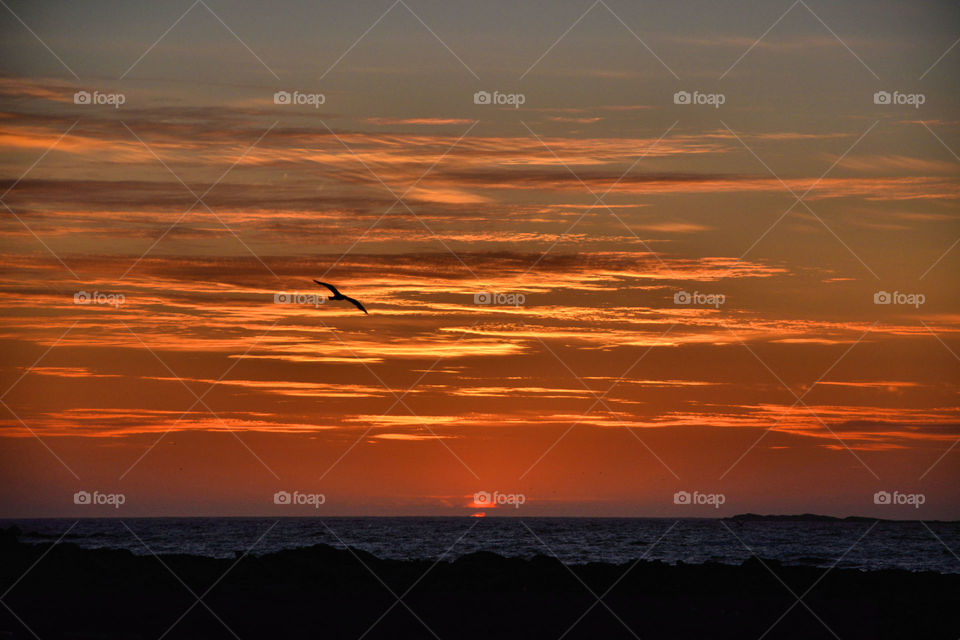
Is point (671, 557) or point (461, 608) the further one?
point (671, 557)

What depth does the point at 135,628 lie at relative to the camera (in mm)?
→ 24203

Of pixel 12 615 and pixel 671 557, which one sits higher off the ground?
pixel 671 557

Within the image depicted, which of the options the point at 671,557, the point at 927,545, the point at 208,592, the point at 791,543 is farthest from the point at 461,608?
the point at 927,545

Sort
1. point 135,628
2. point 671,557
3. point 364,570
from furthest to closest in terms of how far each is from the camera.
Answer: point 671,557
point 364,570
point 135,628

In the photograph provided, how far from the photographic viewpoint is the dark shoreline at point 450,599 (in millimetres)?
24891

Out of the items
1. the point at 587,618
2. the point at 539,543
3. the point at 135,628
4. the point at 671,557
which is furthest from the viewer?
the point at 539,543

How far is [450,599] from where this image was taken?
29.1 meters

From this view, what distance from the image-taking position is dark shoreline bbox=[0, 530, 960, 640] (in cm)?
2489

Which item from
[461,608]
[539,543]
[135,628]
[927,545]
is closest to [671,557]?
[539,543]

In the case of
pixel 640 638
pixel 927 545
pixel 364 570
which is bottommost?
pixel 640 638

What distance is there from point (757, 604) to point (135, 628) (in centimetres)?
1585

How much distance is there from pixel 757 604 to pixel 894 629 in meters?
4.24

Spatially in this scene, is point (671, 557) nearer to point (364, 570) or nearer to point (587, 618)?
point (364, 570)

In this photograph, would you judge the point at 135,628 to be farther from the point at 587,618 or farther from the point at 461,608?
the point at 587,618
